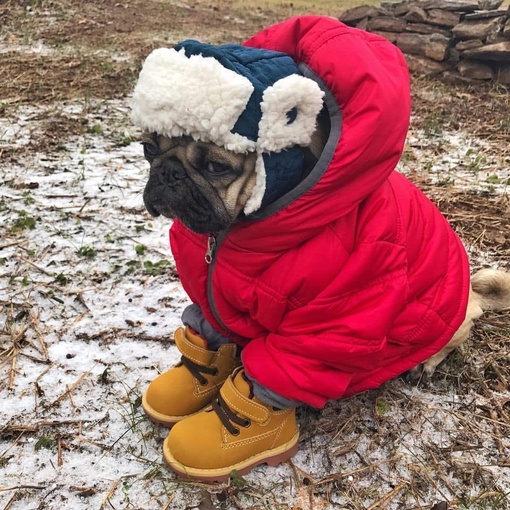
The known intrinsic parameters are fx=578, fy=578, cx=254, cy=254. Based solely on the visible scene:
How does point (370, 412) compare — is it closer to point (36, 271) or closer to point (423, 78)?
point (36, 271)

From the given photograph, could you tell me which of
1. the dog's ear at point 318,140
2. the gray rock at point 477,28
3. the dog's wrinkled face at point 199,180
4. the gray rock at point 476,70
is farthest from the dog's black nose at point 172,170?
the gray rock at point 477,28

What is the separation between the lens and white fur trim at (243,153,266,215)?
1423 millimetres

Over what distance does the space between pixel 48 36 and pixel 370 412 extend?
6.69 m

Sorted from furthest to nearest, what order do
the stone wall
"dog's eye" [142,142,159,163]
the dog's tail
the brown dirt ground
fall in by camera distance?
the stone wall, the brown dirt ground, the dog's tail, "dog's eye" [142,142,159,163]

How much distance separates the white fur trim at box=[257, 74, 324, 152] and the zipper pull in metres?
0.42

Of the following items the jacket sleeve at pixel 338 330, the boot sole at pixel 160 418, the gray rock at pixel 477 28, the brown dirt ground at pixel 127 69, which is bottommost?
the brown dirt ground at pixel 127 69

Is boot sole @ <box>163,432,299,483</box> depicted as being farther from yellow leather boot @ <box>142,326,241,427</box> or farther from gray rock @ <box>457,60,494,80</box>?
gray rock @ <box>457,60,494,80</box>

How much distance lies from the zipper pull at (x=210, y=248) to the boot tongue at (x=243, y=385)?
378 millimetres

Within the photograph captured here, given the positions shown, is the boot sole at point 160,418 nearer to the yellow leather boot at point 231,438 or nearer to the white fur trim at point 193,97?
the yellow leather boot at point 231,438

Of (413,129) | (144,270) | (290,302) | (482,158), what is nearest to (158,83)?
(290,302)

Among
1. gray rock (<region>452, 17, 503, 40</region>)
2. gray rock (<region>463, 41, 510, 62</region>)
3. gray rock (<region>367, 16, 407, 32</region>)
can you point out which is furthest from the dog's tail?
gray rock (<region>367, 16, 407, 32</region>)

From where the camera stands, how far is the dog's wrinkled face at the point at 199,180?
4.73 feet

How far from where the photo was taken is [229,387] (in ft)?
5.96

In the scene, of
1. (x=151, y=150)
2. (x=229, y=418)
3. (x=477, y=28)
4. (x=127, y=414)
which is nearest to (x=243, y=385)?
(x=229, y=418)
